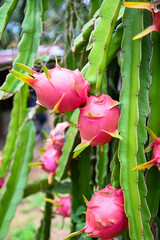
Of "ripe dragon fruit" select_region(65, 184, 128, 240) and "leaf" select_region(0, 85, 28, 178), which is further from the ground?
"ripe dragon fruit" select_region(65, 184, 128, 240)

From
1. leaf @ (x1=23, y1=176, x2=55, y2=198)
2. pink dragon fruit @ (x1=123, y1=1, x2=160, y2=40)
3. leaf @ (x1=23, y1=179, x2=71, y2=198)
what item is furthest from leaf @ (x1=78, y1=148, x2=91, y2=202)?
pink dragon fruit @ (x1=123, y1=1, x2=160, y2=40)

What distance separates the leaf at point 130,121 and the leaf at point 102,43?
4 cm

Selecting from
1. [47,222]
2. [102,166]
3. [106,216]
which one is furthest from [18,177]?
[106,216]

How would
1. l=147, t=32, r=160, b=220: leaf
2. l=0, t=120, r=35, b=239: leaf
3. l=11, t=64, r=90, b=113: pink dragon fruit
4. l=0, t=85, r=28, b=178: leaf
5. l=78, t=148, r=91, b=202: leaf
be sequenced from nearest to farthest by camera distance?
l=11, t=64, r=90, b=113: pink dragon fruit < l=147, t=32, r=160, b=220: leaf < l=78, t=148, r=91, b=202: leaf < l=0, t=120, r=35, b=239: leaf < l=0, t=85, r=28, b=178: leaf

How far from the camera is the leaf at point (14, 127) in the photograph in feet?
4.03

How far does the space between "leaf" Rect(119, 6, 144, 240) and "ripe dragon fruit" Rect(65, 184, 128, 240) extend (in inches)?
0.8

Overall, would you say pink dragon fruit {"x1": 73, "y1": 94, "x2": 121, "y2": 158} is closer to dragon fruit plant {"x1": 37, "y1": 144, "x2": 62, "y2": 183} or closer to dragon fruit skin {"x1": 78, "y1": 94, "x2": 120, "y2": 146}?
dragon fruit skin {"x1": 78, "y1": 94, "x2": 120, "y2": 146}

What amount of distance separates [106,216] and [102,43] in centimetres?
31

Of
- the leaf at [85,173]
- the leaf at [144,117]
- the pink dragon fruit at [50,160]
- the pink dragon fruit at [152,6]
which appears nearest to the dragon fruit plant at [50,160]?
the pink dragon fruit at [50,160]

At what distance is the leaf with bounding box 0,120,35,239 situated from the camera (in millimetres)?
1106

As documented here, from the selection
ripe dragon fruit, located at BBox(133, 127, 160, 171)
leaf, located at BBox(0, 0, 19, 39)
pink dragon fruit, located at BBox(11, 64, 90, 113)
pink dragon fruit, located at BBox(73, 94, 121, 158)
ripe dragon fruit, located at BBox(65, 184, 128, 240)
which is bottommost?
ripe dragon fruit, located at BBox(65, 184, 128, 240)

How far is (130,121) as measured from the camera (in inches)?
20.7

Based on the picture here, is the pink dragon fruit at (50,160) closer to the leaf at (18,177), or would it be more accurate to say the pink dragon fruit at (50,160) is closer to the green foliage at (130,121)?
the leaf at (18,177)

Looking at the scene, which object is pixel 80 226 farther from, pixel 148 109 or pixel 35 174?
pixel 35 174
